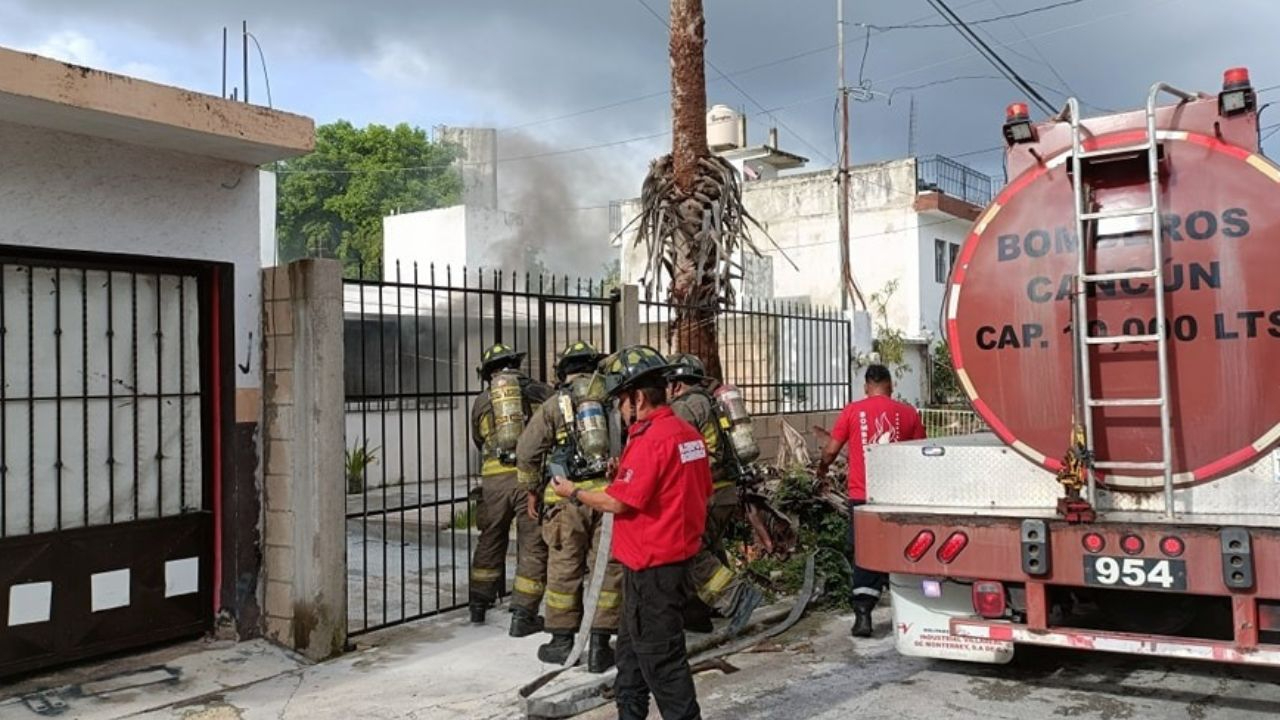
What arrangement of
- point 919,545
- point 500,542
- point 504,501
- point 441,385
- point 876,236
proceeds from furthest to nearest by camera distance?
point 876,236, point 441,385, point 500,542, point 504,501, point 919,545

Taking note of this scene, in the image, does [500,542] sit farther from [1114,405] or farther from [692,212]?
[1114,405]

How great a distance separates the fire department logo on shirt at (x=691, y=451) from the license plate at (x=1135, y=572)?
1.68 meters

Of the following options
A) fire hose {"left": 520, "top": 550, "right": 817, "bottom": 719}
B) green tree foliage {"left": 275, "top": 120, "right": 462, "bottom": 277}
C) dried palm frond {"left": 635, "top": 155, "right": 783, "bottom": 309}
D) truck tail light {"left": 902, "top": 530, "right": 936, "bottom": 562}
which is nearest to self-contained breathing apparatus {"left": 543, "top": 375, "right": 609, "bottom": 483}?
fire hose {"left": 520, "top": 550, "right": 817, "bottom": 719}

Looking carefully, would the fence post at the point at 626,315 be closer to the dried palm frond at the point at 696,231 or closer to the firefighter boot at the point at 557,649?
the dried palm frond at the point at 696,231

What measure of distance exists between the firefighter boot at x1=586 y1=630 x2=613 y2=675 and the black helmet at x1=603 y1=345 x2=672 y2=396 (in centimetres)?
138

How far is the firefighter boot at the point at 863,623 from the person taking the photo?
602cm

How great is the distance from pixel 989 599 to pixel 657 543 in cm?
164

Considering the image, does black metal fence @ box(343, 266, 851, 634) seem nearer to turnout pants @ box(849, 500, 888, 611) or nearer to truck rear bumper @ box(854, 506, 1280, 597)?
turnout pants @ box(849, 500, 888, 611)

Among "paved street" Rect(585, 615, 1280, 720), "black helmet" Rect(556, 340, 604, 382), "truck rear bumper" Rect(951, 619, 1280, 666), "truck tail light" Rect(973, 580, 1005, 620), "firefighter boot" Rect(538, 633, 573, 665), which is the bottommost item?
"paved street" Rect(585, 615, 1280, 720)

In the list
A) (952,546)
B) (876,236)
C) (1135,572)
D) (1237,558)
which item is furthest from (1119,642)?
(876,236)

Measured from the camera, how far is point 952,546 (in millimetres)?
4477

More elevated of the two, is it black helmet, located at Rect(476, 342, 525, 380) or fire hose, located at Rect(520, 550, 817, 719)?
black helmet, located at Rect(476, 342, 525, 380)

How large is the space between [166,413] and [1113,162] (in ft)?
16.4

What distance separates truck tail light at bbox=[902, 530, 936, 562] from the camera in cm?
454
